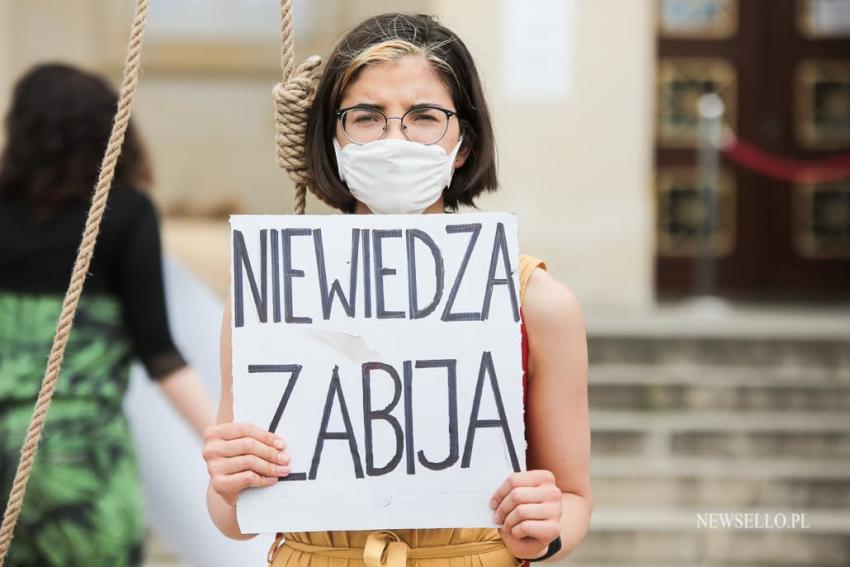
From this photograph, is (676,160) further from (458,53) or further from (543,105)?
(458,53)

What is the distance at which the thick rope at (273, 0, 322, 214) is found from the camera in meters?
2.10

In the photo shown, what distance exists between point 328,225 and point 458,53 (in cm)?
36

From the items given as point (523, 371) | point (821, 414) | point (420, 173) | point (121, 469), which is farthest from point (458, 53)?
point (821, 414)

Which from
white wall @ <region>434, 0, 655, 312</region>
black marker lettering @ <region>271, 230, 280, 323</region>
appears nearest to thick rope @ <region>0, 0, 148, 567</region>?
black marker lettering @ <region>271, 230, 280, 323</region>

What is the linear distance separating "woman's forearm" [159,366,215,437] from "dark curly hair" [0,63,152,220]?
1.68ft

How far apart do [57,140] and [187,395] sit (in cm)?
74

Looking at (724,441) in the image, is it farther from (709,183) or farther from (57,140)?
(57,140)

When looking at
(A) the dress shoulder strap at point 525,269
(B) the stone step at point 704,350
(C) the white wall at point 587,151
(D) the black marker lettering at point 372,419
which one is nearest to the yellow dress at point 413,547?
(A) the dress shoulder strap at point 525,269

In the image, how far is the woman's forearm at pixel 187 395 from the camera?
10.8 feet

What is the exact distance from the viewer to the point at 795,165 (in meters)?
10.3

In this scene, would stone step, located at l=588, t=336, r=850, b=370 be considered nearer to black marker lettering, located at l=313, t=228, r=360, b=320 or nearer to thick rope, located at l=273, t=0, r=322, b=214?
thick rope, located at l=273, t=0, r=322, b=214

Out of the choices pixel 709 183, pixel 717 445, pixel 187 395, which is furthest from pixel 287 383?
pixel 709 183

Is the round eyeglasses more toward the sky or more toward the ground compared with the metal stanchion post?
more toward the sky

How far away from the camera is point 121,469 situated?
3.32 meters
